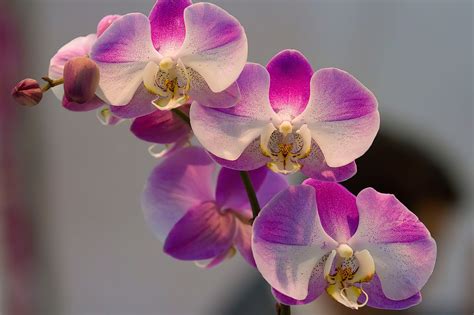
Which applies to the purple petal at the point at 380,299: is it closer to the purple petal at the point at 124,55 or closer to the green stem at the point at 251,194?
the green stem at the point at 251,194

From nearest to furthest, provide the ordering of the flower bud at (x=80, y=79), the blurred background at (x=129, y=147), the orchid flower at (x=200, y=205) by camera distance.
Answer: the flower bud at (x=80, y=79), the orchid flower at (x=200, y=205), the blurred background at (x=129, y=147)

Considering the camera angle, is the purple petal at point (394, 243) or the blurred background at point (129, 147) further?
the blurred background at point (129, 147)

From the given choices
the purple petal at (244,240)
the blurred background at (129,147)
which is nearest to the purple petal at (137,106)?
the purple petal at (244,240)

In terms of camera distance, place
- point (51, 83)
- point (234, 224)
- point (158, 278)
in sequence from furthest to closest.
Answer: point (158, 278)
point (234, 224)
point (51, 83)

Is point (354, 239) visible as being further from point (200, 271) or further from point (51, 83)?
point (200, 271)

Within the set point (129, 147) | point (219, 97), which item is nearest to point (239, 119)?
point (219, 97)

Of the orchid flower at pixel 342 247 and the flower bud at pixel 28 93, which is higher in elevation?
the flower bud at pixel 28 93

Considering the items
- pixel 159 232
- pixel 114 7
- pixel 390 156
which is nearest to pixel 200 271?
pixel 114 7
